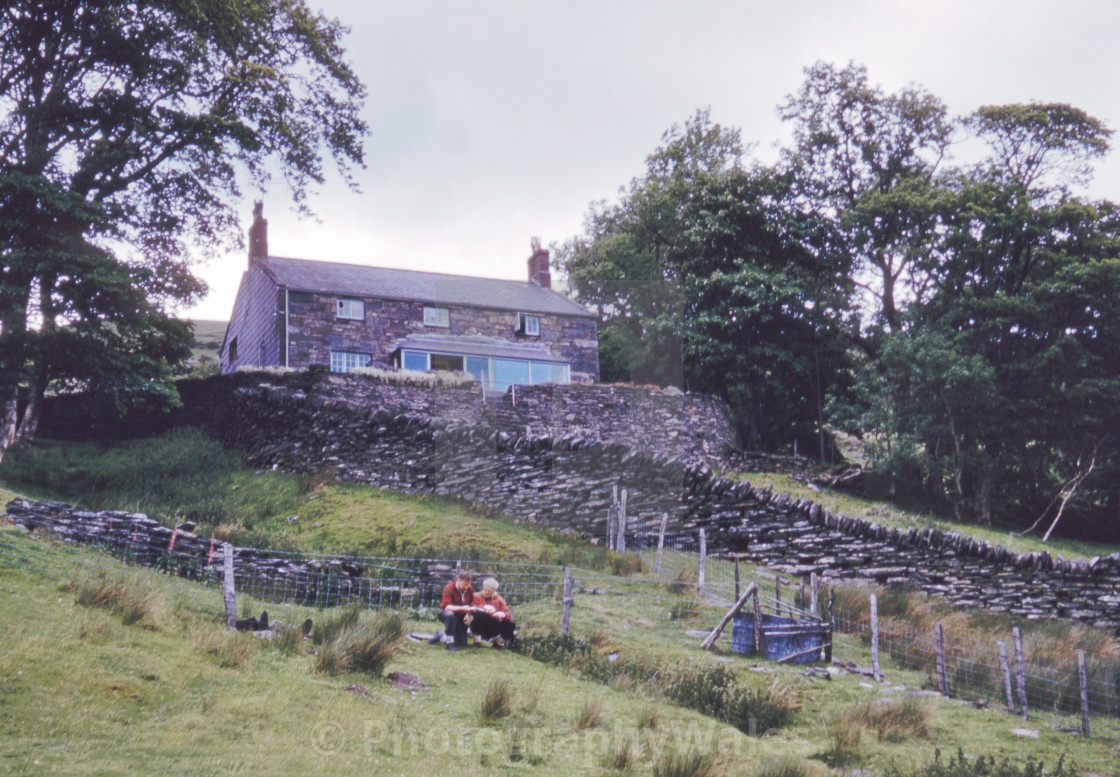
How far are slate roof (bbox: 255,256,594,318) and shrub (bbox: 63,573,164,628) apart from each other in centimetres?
2164

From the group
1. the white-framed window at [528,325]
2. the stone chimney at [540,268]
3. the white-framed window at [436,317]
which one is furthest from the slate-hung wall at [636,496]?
the stone chimney at [540,268]

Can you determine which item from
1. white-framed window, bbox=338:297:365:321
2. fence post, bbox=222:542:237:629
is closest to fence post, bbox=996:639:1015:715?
fence post, bbox=222:542:237:629

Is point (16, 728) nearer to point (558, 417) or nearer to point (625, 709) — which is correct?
point (625, 709)

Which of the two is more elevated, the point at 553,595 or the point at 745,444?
→ the point at 745,444

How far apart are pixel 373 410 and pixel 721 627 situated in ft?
47.1

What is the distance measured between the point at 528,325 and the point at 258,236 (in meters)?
11.9

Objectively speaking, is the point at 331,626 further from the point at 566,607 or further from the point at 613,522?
the point at 613,522

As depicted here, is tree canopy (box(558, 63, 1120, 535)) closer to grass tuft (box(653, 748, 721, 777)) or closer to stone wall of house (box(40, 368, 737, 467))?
stone wall of house (box(40, 368, 737, 467))

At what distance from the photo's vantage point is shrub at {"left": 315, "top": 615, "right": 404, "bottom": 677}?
7.69m

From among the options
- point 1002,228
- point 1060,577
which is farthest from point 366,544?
point 1002,228

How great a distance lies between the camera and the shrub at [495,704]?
6.77 meters

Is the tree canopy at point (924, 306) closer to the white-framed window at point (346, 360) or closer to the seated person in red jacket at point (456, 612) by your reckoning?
the white-framed window at point (346, 360)

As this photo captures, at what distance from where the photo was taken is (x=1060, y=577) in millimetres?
15703

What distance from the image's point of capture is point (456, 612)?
9570mm
